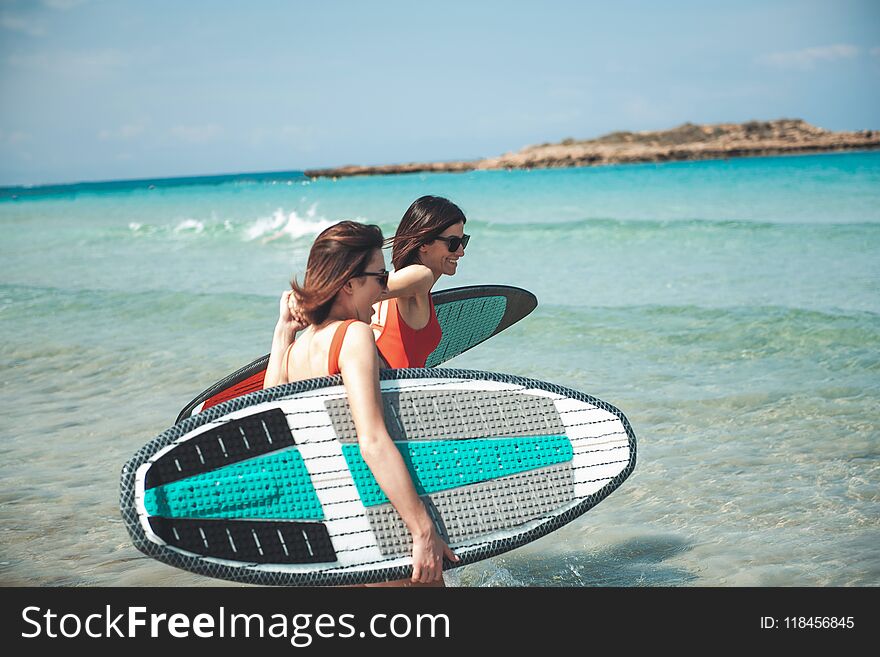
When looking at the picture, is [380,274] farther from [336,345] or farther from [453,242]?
[453,242]

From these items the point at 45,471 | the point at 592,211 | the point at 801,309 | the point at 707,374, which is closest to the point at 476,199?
A: the point at 592,211

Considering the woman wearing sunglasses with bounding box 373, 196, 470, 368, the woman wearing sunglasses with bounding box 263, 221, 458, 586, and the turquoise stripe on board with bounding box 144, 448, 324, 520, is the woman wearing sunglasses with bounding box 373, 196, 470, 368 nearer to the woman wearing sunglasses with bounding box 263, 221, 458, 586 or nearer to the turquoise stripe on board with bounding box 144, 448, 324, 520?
the woman wearing sunglasses with bounding box 263, 221, 458, 586

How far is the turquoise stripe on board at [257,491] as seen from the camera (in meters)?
2.62

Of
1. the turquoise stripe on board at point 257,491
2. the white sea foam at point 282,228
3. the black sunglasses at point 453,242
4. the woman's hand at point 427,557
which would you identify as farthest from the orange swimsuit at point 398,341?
the white sea foam at point 282,228

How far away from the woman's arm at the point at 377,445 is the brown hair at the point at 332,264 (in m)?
0.14

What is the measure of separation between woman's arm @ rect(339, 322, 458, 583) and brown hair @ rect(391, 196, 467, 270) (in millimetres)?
891

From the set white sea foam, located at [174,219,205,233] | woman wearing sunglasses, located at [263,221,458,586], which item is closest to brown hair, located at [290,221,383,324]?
woman wearing sunglasses, located at [263,221,458,586]

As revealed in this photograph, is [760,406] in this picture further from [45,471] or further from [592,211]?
[592,211]

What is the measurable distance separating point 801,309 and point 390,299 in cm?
668

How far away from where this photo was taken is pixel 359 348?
2.49 metres

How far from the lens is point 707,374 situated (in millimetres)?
6617

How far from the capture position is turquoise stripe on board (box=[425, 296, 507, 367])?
4500 mm

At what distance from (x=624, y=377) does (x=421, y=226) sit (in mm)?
3644

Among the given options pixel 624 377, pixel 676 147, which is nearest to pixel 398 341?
pixel 624 377
